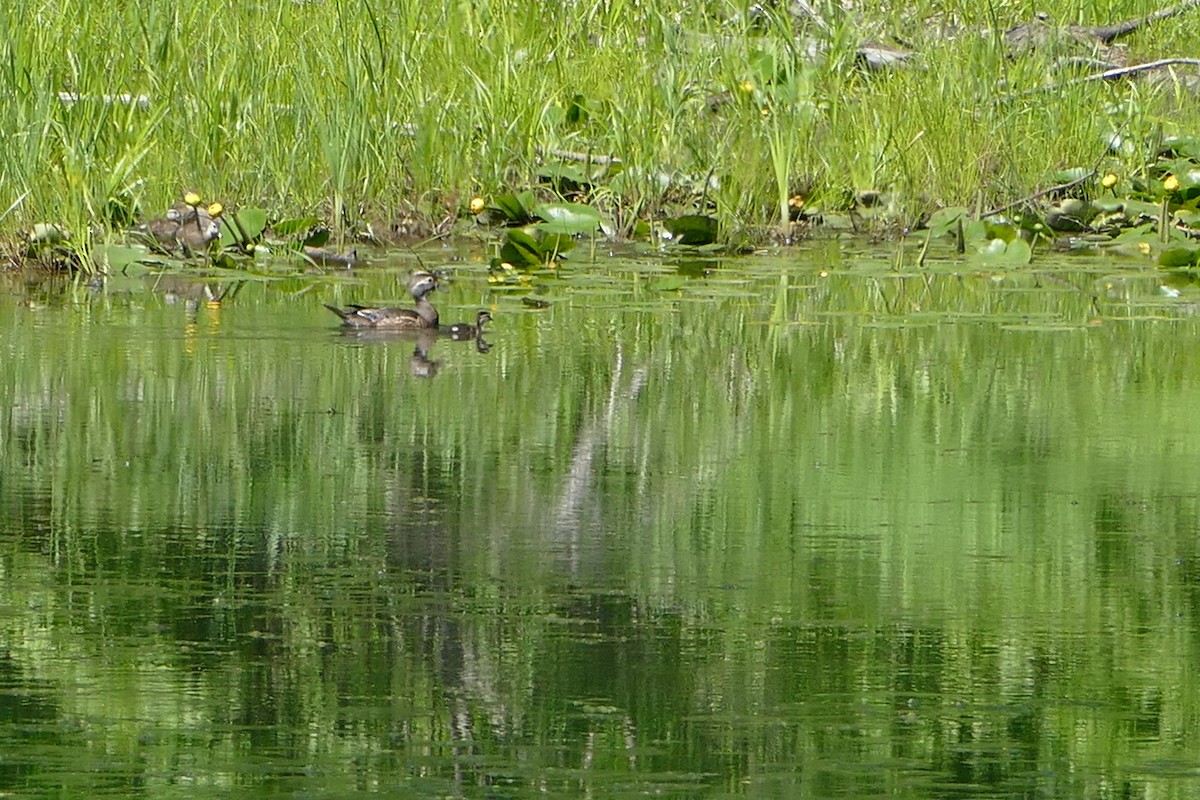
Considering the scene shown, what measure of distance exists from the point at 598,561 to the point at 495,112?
552 cm

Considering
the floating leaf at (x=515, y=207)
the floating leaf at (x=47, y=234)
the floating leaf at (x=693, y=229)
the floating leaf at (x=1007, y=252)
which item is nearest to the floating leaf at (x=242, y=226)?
the floating leaf at (x=47, y=234)

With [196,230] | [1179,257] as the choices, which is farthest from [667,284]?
[1179,257]

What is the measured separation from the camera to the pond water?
2553mm

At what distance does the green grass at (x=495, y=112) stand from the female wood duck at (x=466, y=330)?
1.80m

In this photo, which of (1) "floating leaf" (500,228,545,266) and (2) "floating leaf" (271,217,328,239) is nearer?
(1) "floating leaf" (500,228,545,266)

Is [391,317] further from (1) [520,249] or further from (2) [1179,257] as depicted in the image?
(2) [1179,257]

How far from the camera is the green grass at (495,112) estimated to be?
26.1 feet

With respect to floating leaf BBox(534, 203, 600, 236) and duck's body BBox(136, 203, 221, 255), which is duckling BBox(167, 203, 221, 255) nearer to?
duck's body BBox(136, 203, 221, 255)

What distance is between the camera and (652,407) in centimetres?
498

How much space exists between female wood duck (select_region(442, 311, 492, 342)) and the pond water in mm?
90

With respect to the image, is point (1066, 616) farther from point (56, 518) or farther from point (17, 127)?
point (17, 127)

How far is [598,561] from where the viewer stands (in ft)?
11.4

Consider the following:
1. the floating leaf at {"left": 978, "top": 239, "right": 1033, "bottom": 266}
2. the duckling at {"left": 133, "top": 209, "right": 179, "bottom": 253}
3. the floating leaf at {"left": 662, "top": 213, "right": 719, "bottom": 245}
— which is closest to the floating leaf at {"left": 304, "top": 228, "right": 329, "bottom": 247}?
the duckling at {"left": 133, "top": 209, "right": 179, "bottom": 253}

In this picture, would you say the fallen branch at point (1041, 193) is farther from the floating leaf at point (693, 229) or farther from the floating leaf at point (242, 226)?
the floating leaf at point (242, 226)
